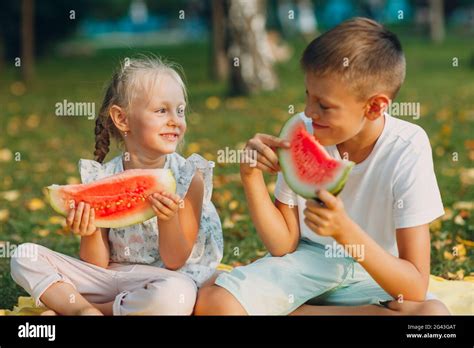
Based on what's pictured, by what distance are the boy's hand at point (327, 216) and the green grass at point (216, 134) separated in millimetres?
1355

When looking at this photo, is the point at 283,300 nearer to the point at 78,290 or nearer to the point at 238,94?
the point at 78,290

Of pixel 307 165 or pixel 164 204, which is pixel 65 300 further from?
pixel 307 165

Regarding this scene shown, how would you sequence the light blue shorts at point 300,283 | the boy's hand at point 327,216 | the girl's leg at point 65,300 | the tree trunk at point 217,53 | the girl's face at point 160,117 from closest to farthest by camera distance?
1. the boy's hand at point 327,216
2. the light blue shorts at point 300,283
3. the girl's leg at point 65,300
4. the girl's face at point 160,117
5. the tree trunk at point 217,53

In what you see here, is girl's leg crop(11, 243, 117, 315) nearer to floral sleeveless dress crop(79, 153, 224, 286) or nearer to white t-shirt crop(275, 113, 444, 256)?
floral sleeveless dress crop(79, 153, 224, 286)

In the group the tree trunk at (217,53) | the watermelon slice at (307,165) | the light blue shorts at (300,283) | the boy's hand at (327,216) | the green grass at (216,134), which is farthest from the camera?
the tree trunk at (217,53)

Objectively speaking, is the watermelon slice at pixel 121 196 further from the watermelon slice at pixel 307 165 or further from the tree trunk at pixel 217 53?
the tree trunk at pixel 217 53

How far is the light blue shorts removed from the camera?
11.3 ft

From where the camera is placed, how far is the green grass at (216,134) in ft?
17.0

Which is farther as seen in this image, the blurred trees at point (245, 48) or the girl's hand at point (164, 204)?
the blurred trees at point (245, 48)

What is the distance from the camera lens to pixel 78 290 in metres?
3.70

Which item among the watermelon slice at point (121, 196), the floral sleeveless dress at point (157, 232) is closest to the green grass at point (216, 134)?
the floral sleeveless dress at point (157, 232)

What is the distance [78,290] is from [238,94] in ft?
25.3

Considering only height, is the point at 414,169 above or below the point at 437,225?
above
